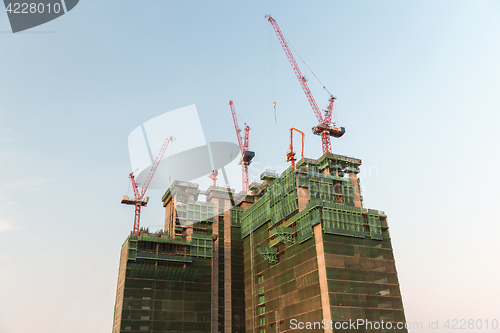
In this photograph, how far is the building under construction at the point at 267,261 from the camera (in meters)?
129

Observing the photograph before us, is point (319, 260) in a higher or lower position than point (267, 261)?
lower

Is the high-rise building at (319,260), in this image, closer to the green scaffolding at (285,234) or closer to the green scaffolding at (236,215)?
the green scaffolding at (285,234)

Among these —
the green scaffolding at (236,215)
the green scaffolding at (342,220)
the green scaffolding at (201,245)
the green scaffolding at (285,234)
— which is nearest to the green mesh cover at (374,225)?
the green scaffolding at (342,220)

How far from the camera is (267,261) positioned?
6083 inches

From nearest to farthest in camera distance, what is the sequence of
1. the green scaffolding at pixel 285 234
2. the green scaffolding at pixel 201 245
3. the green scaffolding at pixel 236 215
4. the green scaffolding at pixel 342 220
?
the green scaffolding at pixel 342 220, the green scaffolding at pixel 285 234, the green scaffolding at pixel 201 245, the green scaffolding at pixel 236 215

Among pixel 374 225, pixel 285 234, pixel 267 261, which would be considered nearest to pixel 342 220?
pixel 374 225

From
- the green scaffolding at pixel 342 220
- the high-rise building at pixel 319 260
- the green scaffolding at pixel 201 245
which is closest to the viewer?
the high-rise building at pixel 319 260

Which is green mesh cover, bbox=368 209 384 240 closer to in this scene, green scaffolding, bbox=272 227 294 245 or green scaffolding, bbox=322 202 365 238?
green scaffolding, bbox=322 202 365 238

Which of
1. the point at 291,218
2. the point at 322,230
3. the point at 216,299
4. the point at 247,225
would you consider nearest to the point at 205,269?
the point at 216,299

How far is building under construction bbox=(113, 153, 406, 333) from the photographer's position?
12938 cm

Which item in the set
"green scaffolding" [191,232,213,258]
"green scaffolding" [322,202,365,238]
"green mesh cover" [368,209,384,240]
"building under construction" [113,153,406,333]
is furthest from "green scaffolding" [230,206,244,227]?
"green mesh cover" [368,209,384,240]

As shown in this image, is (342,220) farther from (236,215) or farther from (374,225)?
(236,215)

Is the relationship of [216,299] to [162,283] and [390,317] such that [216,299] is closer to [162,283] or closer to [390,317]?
[162,283]

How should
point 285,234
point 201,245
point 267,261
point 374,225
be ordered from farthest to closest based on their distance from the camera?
point 201,245, point 267,261, point 285,234, point 374,225
